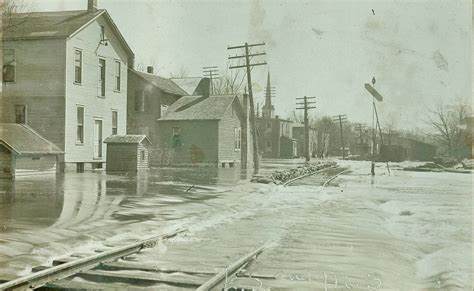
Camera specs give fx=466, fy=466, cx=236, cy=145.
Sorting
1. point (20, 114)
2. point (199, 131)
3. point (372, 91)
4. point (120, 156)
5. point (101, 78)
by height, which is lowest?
point (120, 156)

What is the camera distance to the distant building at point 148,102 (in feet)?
29.5

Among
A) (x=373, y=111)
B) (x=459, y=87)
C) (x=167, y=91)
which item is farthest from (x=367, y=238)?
(x=167, y=91)

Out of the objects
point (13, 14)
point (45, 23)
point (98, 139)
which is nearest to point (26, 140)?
point (98, 139)

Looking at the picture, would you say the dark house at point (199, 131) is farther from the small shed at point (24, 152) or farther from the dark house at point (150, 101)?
the small shed at point (24, 152)

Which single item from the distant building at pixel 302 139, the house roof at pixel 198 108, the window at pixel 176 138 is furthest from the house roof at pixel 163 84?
the distant building at pixel 302 139

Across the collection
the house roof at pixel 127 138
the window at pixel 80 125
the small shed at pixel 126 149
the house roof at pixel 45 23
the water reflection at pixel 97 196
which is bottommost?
the water reflection at pixel 97 196

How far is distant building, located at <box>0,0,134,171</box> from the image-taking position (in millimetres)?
7320

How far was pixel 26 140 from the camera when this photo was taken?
28.0ft

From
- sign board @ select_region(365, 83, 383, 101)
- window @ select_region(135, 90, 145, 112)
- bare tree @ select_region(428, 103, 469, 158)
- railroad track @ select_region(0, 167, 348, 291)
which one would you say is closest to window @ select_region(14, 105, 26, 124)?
window @ select_region(135, 90, 145, 112)

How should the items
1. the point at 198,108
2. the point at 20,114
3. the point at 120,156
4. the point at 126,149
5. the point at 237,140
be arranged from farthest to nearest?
1. the point at 237,140
2. the point at 198,108
3. the point at 120,156
4. the point at 126,149
5. the point at 20,114

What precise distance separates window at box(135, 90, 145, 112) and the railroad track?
5344 mm

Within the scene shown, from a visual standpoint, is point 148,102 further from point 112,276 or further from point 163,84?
point 112,276

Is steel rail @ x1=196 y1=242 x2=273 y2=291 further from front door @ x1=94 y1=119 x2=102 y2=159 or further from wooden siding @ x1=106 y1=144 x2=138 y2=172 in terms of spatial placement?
front door @ x1=94 y1=119 x2=102 y2=159

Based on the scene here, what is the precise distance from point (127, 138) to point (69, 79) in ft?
5.09
